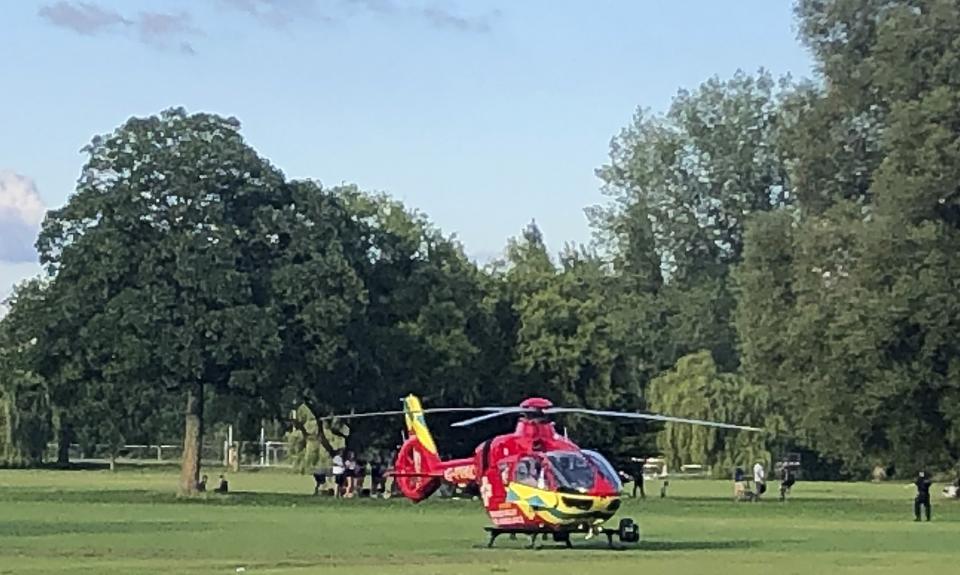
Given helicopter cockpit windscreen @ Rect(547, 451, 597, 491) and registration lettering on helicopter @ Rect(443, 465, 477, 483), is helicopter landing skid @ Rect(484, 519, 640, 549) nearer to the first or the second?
helicopter cockpit windscreen @ Rect(547, 451, 597, 491)

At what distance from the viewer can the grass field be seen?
100 feet

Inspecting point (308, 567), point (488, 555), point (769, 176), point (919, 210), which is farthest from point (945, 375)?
point (769, 176)

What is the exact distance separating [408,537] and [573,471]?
510 centimetres

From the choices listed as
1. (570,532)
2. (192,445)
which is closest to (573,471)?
(570,532)

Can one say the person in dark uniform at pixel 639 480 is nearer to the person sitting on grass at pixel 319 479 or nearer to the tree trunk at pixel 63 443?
the person sitting on grass at pixel 319 479

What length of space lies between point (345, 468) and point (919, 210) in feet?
65.9

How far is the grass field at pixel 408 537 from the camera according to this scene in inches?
1203

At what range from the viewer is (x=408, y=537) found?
131ft

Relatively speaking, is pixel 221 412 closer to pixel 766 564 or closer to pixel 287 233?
pixel 287 233

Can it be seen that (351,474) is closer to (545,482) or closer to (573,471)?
(545,482)

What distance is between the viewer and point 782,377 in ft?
211

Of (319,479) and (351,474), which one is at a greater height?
(351,474)

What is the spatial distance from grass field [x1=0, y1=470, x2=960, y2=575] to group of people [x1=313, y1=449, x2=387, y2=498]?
152cm

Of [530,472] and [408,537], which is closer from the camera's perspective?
[530,472]
